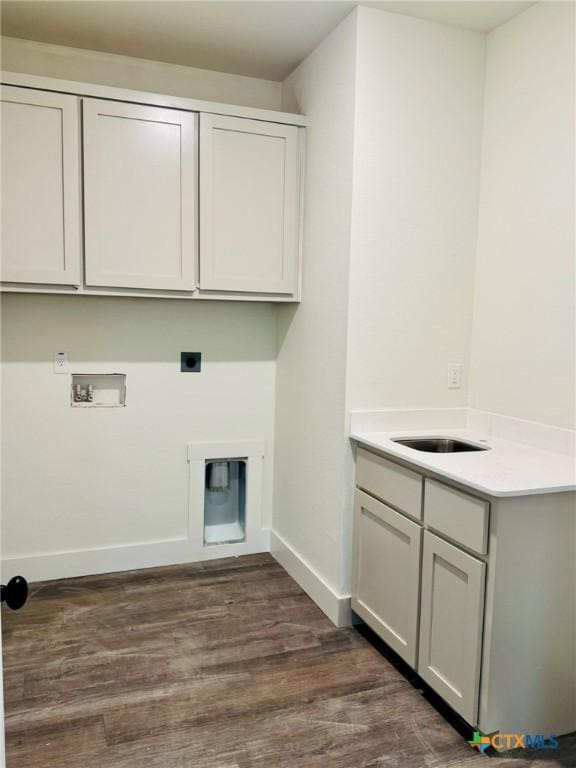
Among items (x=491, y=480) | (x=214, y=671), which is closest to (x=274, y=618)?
(x=214, y=671)

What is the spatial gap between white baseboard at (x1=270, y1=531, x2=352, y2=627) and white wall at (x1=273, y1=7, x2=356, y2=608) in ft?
0.11

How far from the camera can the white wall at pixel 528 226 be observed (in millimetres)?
2258

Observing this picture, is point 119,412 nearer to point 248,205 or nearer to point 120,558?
point 120,558

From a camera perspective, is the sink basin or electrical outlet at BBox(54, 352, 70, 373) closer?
the sink basin

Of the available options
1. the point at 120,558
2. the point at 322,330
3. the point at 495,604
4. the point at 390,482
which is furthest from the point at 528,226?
the point at 120,558

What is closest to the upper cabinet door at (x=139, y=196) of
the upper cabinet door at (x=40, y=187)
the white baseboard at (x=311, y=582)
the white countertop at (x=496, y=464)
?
the upper cabinet door at (x=40, y=187)

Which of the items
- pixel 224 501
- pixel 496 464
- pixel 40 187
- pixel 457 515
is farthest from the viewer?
pixel 224 501

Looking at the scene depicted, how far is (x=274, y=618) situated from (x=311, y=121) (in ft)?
7.77

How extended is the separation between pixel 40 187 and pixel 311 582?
2.21 meters

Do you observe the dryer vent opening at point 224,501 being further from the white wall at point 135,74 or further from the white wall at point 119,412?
the white wall at point 135,74

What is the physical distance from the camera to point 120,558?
3176mm

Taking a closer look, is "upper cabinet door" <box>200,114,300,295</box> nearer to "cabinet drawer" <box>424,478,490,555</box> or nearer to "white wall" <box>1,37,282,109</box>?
"white wall" <box>1,37,282,109</box>

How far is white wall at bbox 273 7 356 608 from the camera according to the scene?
2.61 meters

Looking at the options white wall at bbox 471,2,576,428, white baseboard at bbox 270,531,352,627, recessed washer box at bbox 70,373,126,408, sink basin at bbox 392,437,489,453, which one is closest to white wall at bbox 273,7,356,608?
white baseboard at bbox 270,531,352,627
